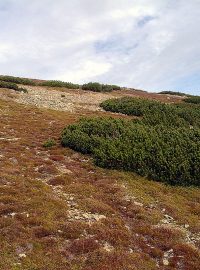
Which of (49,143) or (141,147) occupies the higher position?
(141,147)

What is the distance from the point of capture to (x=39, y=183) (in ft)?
65.7

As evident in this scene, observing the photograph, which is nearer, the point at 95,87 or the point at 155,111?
the point at 155,111

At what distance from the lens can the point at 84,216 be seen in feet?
56.4

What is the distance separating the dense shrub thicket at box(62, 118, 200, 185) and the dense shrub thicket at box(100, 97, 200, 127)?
7.25 m

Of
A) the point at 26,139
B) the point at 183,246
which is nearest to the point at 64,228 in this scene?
the point at 183,246

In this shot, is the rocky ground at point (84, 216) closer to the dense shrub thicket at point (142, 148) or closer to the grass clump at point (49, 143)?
the grass clump at point (49, 143)

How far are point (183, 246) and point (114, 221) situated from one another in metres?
2.81

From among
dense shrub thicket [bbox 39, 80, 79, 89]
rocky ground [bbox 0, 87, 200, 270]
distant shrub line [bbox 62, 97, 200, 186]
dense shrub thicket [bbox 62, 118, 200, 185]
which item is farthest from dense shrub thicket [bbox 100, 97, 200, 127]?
rocky ground [bbox 0, 87, 200, 270]

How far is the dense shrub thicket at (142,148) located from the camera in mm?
23734

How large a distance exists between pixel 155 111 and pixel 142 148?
14743 mm

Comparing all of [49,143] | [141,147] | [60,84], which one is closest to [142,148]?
[141,147]

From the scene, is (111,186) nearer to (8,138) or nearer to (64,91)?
(8,138)

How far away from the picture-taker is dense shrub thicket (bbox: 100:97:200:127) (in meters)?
36.8

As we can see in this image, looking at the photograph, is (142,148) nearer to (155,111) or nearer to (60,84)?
(155,111)
